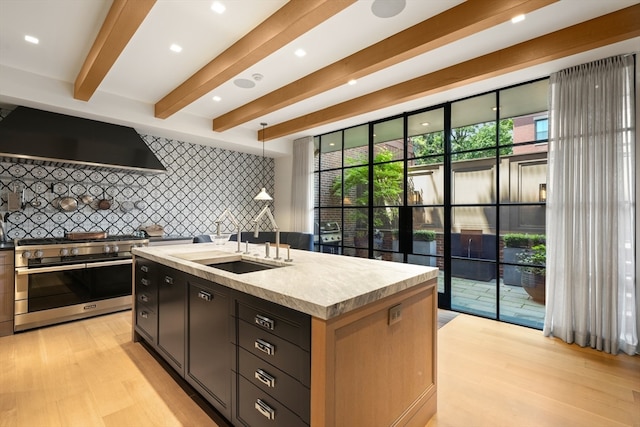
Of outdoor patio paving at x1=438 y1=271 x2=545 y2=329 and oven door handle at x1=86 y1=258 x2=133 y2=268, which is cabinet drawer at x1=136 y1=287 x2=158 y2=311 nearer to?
oven door handle at x1=86 y1=258 x2=133 y2=268

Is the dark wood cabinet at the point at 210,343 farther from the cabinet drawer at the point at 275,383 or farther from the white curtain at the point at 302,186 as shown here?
the white curtain at the point at 302,186

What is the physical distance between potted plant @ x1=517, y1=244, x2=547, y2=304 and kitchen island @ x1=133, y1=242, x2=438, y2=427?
7.55 ft

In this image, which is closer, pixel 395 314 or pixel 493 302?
pixel 395 314

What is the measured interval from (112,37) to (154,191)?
9.03 feet

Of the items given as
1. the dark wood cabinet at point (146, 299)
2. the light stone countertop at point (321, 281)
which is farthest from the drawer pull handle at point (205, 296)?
the dark wood cabinet at point (146, 299)

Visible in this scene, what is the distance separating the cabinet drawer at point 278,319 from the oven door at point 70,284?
297cm

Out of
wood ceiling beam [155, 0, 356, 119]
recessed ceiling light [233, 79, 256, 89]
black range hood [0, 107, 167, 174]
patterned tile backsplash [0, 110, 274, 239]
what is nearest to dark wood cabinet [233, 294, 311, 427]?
wood ceiling beam [155, 0, 356, 119]

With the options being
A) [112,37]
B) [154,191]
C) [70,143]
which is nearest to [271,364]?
[112,37]

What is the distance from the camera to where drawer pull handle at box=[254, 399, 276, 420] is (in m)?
1.36

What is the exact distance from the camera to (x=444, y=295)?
4066 mm

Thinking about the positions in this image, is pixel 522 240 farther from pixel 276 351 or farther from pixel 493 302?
pixel 276 351

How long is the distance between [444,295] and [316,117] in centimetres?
317

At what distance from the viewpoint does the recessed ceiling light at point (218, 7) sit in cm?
217

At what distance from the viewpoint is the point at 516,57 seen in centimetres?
266
